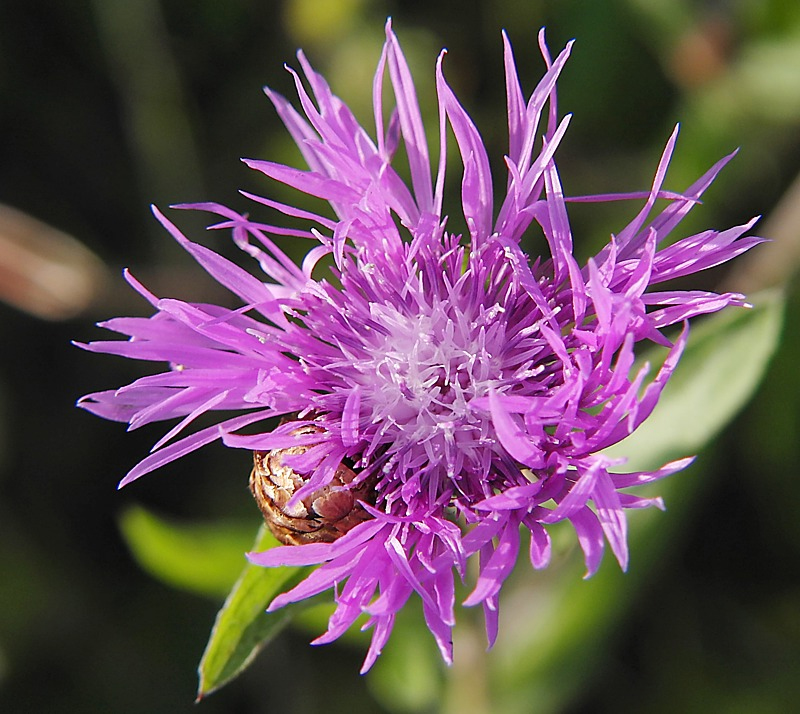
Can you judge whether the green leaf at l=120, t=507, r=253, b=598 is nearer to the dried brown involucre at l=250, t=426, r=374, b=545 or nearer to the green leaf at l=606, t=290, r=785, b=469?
the dried brown involucre at l=250, t=426, r=374, b=545

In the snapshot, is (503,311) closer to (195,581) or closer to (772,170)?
(195,581)

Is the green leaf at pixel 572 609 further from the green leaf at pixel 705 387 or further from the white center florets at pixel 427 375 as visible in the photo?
the white center florets at pixel 427 375

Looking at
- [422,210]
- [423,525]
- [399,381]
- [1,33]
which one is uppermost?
[1,33]

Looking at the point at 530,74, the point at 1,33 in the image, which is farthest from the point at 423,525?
the point at 1,33

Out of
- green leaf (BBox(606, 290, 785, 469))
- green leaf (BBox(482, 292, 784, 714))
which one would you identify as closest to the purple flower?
green leaf (BBox(606, 290, 785, 469))

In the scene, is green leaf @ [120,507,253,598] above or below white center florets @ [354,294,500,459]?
below

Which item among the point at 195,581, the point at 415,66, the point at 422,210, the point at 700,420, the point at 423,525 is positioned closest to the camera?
the point at 423,525
